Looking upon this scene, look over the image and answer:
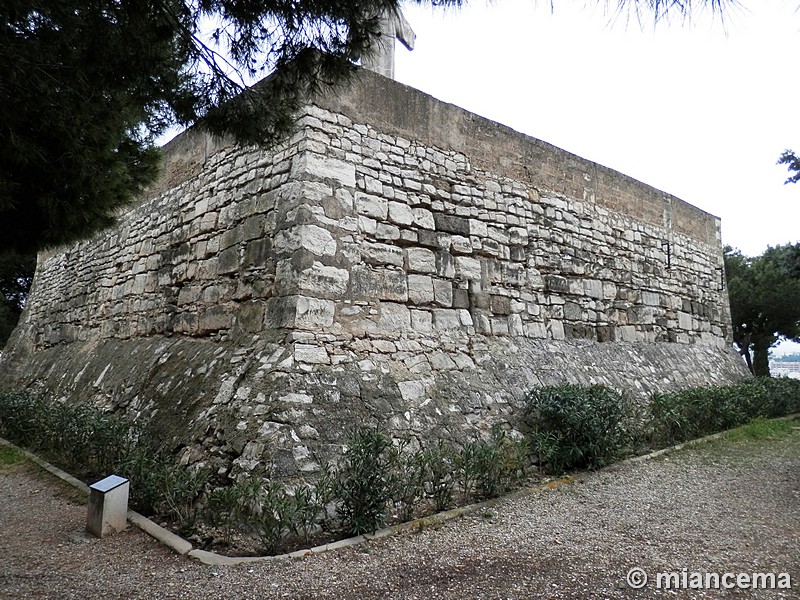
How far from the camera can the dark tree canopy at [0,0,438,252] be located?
11.5 ft

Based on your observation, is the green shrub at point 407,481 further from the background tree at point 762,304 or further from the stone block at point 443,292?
the background tree at point 762,304

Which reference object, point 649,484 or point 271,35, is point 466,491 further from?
point 271,35

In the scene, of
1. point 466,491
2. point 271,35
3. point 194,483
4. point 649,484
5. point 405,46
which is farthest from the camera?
point 405,46

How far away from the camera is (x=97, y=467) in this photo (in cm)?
558

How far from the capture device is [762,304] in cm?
1758

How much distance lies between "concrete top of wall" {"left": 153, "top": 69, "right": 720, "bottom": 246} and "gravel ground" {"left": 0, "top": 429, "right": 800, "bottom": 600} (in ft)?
12.5

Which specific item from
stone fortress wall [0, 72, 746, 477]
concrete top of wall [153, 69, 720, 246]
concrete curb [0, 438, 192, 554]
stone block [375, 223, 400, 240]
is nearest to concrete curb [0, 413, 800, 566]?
concrete curb [0, 438, 192, 554]

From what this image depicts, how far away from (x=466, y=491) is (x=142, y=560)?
2.50 meters

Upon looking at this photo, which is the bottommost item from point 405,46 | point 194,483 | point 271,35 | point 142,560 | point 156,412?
point 142,560

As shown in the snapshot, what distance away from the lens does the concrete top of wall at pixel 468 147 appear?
6016 millimetres

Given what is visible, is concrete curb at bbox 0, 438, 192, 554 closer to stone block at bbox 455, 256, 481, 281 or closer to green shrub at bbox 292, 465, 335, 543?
green shrub at bbox 292, 465, 335, 543

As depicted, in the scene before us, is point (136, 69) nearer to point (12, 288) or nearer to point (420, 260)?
point (420, 260)

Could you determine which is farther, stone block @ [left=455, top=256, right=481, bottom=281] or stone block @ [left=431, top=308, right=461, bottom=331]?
stone block @ [left=455, top=256, right=481, bottom=281]

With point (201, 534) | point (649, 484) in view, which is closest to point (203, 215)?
point (201, 534)
